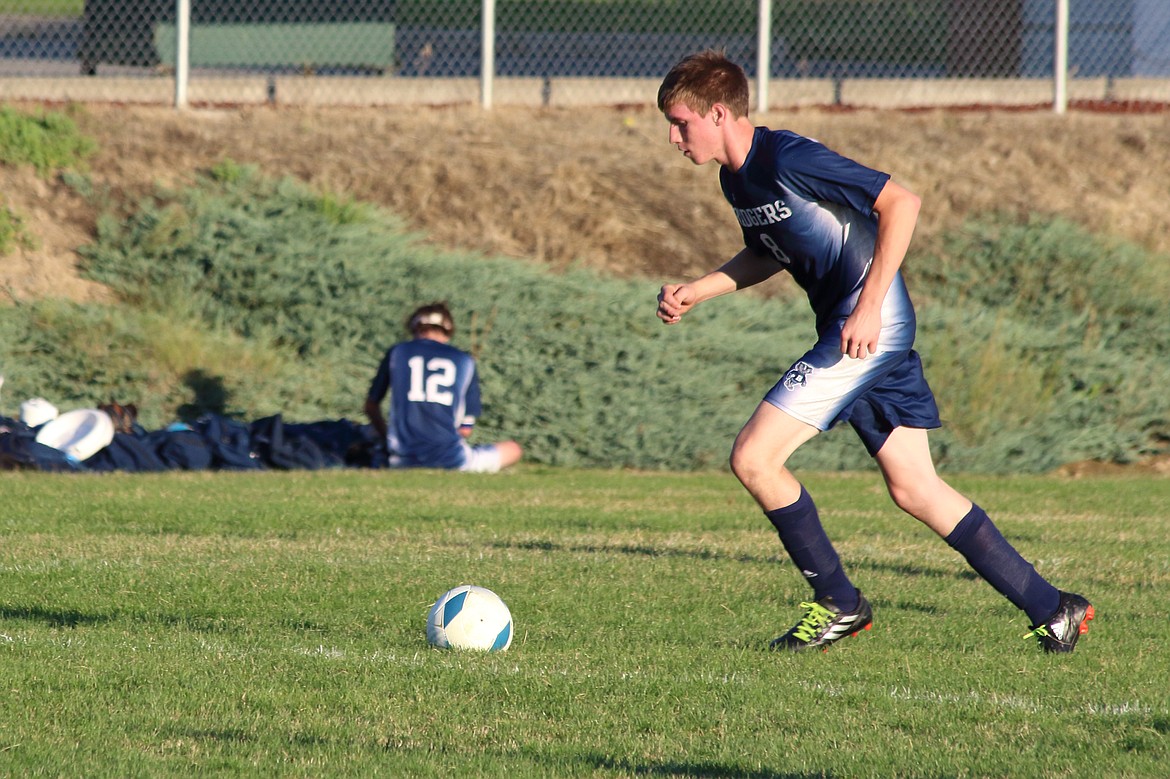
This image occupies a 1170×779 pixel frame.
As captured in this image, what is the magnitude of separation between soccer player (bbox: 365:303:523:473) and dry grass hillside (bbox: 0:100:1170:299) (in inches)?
171

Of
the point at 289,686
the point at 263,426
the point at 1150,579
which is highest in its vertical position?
the point at 289,686

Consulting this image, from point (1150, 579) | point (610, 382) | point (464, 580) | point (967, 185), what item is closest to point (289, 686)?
point (464, 580)

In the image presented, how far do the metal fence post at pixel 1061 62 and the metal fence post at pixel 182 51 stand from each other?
11265 millimetres

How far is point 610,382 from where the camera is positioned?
13.3m

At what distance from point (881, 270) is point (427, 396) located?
679cm

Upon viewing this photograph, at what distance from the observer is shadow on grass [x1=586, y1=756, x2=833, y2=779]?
3.93 meters

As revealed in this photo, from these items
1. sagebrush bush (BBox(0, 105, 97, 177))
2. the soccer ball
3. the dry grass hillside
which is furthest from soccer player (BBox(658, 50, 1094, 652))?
sagebrush bush (BBox(0, 105, 97, 177))

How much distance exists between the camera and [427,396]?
456 inches

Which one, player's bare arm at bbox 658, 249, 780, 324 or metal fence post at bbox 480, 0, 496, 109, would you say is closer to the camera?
player's bare arm at bbox 658, 249, 780, 324

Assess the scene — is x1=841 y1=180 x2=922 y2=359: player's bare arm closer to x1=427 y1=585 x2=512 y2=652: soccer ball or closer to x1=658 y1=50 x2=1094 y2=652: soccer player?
x1=658 y1=50 x2=1094 y2=652: soccer player

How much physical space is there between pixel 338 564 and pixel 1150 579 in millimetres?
4123

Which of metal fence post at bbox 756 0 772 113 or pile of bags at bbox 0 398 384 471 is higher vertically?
metal fence post at bbox 756 0 772 113

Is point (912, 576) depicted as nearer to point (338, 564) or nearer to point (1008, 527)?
point (1008, 527)

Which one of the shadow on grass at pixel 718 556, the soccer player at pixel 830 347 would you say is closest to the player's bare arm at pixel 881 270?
the soccer player at pixel 830 347
